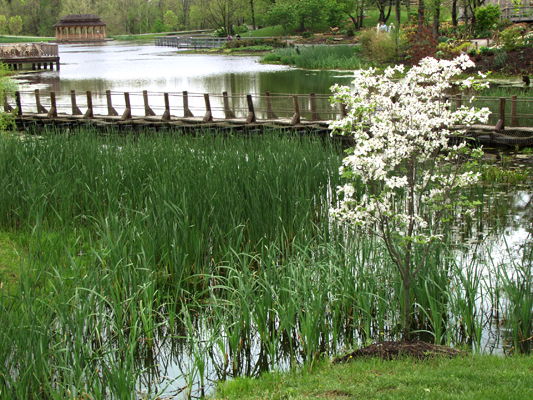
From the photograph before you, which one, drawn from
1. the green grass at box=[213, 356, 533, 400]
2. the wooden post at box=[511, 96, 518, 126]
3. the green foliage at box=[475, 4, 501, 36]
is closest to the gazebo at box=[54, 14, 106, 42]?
the green foliage at box=[475, 4, 501, 36]

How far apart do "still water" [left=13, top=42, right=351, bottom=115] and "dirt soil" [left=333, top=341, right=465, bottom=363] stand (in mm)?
20243

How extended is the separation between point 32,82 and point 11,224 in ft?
108

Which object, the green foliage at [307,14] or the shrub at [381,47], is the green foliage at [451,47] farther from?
Result: the green foliage at [307,14]

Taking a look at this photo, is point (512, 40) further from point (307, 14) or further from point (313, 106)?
point (307, 14)

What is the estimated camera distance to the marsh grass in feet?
18.6

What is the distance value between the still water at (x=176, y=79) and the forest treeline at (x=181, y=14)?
14.7 meters

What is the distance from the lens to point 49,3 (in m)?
124

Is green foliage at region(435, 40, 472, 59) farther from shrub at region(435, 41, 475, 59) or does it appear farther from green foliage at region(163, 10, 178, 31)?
green foliage at region(163, 10, 178, 31)

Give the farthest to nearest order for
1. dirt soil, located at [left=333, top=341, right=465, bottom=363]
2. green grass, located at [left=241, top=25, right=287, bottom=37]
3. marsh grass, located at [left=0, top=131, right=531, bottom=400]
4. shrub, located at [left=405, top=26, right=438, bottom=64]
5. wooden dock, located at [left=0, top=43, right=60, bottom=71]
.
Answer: green grass, located at [left=241, top=25, right=287, bottom=37]
wooden dock, located at [left=0, top=43, right=60, bottom=71]
shrub, located at [left=405, top=26, right=438, bottom=64]
dirt soil, located at [left=333, top=341, right=465, bottom=363]
marsh grass, located at [left=0, top=131, right=531, bottom=400]

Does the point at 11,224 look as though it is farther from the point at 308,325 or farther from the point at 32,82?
the point at 32,82

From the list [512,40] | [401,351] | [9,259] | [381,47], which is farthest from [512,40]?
[401,351]

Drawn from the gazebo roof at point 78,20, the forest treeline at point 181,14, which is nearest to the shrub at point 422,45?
the forest treeline at point 181,14

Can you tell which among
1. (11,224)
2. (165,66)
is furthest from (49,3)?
(11,224)

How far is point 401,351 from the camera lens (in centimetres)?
590
